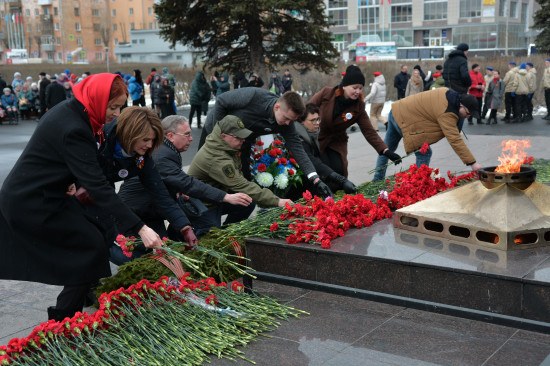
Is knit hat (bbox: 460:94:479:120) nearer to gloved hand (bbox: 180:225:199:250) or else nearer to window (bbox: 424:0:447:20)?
gloved hand (bbox: 180:225:199:250)

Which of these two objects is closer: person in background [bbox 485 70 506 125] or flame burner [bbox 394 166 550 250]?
flame burner [bbox 394 166 550 250]

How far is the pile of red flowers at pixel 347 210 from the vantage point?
414 cm

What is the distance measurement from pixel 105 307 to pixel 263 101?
9.47 ft

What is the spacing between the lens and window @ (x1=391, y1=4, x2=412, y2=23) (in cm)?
7500

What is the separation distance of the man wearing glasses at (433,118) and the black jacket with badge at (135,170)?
2.97m

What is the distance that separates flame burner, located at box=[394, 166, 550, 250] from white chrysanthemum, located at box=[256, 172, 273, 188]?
157 centimetres

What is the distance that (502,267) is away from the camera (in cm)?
353

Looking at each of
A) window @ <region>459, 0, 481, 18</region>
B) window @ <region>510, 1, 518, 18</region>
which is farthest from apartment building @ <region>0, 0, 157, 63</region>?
window @ <region>510, 1, 518, 18</region>

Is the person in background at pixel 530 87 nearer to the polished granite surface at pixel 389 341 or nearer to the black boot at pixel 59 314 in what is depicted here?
the polished granite surface at pixel 389 341

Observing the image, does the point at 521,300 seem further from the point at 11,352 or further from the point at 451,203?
the point at 11,352

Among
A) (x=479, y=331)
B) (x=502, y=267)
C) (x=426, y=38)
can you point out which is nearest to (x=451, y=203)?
→ (x=502, y=267)

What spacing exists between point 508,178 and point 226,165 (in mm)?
2077

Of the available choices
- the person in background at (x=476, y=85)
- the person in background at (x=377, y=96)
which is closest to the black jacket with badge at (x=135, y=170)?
the person in background at (x=377, y=96)

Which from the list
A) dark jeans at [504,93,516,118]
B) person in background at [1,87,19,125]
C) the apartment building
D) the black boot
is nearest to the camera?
the black boot
